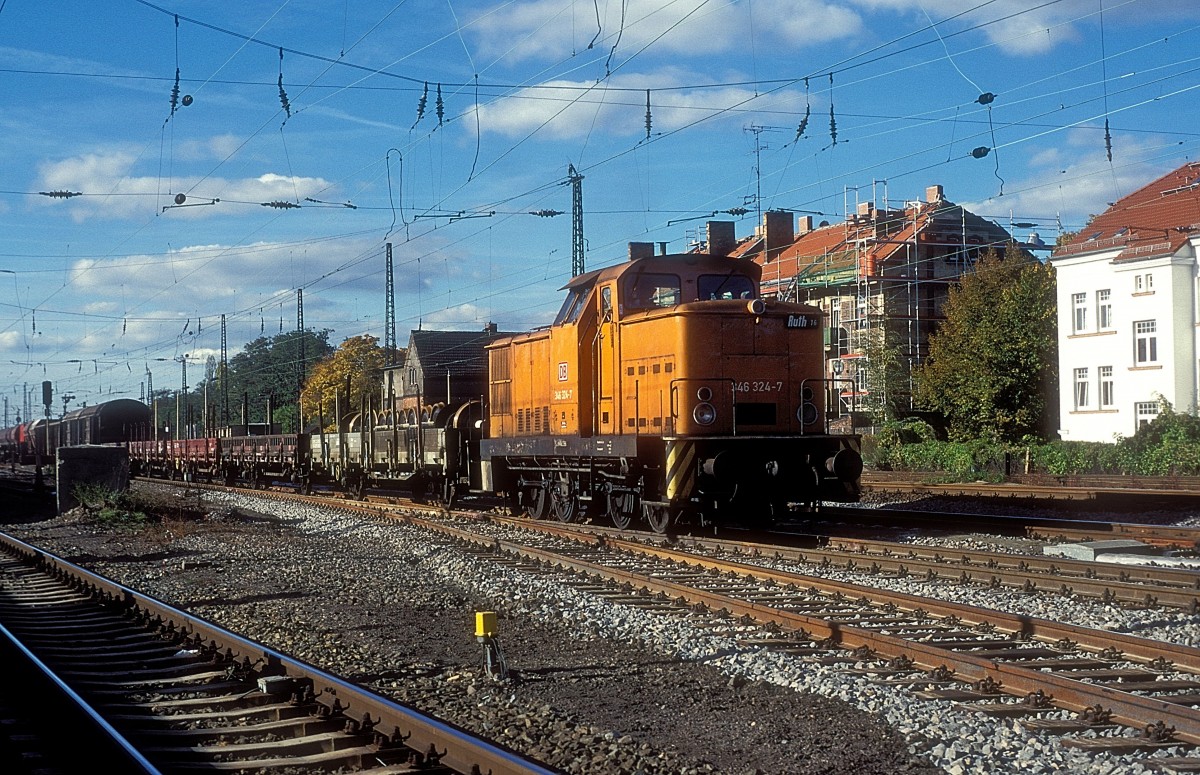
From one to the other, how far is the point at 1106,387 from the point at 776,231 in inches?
1011

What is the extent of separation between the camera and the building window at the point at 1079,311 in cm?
3941

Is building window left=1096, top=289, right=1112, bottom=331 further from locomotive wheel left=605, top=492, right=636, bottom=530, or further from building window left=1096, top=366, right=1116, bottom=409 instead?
locomotive wheel left=605, top=492, right=636, bottom=530

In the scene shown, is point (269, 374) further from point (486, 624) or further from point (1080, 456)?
point (486, 624)

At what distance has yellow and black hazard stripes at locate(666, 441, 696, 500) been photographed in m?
14.1

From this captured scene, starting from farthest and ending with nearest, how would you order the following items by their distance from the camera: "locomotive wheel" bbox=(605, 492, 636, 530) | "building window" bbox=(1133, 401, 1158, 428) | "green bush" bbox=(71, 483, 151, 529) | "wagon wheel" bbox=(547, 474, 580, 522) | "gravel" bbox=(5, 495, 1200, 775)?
"building window" bbox=(1133, 401, 1158, 428), "green bush" bbox=(71, 483, 151, 529), "wagon wheel" bbox=(547, 474, 580, 522), "locomotive wheel" bbox=(605, 492, 636, 530), "gravel" bbox=(5, 495, 1200, 775)

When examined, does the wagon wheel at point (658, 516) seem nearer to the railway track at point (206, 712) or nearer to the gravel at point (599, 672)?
the gravel at point (599, 672)

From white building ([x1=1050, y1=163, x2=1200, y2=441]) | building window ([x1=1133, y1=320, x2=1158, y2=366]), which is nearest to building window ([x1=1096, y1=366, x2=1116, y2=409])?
white building ([x1=1050, y1=163, x2=1200, y2=441])

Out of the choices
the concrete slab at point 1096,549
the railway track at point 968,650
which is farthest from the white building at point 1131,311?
the railway track at point 968,650

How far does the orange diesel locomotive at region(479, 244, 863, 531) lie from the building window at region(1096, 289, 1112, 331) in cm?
2694

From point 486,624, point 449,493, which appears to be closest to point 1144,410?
point 449,493

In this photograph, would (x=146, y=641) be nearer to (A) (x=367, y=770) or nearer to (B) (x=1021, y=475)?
(A) (x=367, y=770)

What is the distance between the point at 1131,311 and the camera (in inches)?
1464

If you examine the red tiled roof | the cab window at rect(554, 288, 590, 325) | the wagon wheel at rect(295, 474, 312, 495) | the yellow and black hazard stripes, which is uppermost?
the red tiled roof

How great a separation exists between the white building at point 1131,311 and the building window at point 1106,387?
35 mm
